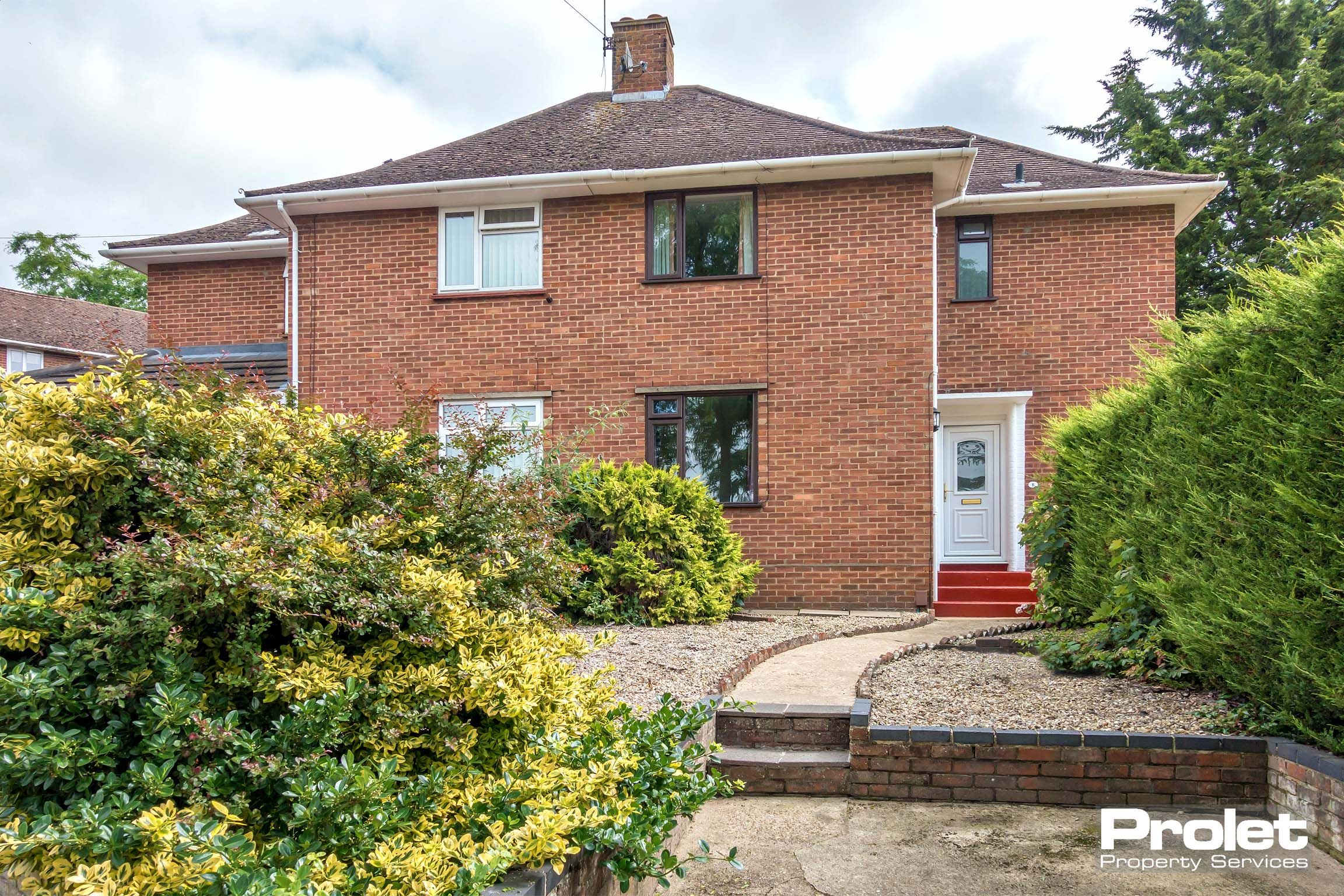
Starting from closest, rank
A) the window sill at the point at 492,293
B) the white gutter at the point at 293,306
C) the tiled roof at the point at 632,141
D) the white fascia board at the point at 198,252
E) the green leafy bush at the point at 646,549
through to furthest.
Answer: the green leafy bush at the point at 646,549 → the tiled roof at the point at 632,141 → the window sill at the point at 492,293 → the white gutter at the point at 293,306 → the white fascia board at the point at 198,252

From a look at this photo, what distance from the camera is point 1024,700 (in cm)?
571

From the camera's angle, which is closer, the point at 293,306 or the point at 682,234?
the point at 682,234

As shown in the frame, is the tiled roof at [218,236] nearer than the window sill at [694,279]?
No

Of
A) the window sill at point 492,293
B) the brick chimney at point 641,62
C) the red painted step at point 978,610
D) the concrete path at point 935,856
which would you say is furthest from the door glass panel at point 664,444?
the concrete path at point 935,856

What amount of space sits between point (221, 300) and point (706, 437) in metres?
8.75

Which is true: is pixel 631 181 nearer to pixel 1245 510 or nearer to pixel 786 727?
pixel 786 727

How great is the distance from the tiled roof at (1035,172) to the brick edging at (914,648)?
587 cm

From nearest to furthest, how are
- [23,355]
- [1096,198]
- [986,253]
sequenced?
[1096,198]
[986,253]
[23,355]

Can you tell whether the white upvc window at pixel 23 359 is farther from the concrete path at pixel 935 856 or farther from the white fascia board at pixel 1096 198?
the concrete path at pixel 935 856

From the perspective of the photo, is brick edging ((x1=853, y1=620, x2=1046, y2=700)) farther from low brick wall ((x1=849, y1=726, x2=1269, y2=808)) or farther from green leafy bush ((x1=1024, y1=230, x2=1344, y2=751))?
green leafy bush ((x1=1024, y1=230, x2=1344, y2=751))

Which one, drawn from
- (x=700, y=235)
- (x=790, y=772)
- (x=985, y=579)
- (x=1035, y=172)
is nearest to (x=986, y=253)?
(x=1035, y=172)

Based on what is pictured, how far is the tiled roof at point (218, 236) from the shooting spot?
1431cm

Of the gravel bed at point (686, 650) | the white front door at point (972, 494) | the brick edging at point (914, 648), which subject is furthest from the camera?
the white front door at point (972, 494)

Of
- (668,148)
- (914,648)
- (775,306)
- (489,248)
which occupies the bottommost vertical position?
(914,648)
